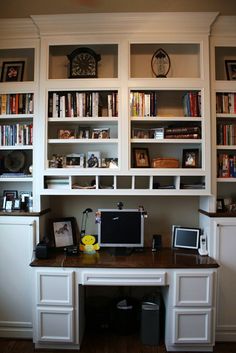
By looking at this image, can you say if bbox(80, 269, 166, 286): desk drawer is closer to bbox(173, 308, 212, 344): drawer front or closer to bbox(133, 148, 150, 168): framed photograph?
bbox(173, 308, 212, 344): drawer front

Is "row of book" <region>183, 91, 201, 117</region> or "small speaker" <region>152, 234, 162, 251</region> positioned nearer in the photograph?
"row of book" <region>183, 91, 201, 117</region>

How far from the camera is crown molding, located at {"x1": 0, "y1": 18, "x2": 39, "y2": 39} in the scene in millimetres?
2338

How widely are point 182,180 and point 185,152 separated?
297mm

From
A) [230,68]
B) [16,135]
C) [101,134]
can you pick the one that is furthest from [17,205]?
[230,68]

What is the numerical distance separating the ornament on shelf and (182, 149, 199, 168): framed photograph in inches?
31.2

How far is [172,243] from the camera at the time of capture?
2539 millimetres

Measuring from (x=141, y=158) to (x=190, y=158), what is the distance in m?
0.47

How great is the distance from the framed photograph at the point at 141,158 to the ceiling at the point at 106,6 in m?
1.41

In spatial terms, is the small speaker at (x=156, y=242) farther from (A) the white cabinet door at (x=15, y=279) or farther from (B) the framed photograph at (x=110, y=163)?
(A) the white cabinet door at (x=15, y=279)

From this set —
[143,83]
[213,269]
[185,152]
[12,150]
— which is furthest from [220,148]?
[12,150]

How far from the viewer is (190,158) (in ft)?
7.90

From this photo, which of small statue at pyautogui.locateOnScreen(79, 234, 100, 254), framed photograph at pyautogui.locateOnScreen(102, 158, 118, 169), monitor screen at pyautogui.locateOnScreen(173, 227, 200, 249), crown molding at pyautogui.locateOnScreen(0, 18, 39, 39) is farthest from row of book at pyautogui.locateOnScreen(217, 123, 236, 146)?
crown molding at pyautogui.locateOnScreen(0, 18, 39, 39)

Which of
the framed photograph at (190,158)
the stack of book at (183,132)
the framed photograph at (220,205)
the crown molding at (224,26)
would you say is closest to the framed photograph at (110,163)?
the stack of book at (183,132)

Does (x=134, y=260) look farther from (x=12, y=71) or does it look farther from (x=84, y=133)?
(x=12, y=71)
